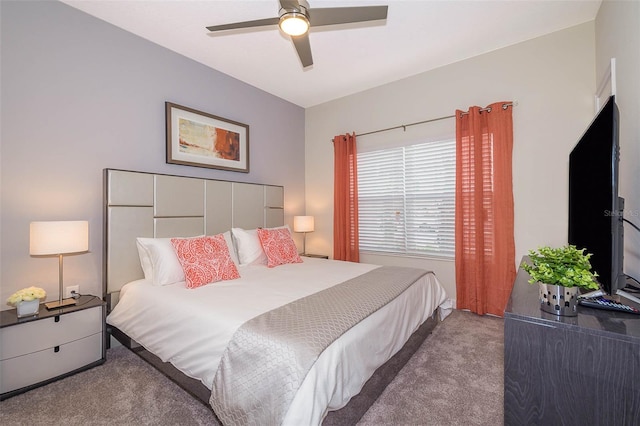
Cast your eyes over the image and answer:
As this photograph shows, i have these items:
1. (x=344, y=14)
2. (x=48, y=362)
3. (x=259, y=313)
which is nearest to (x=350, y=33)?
(x=344, y=14)

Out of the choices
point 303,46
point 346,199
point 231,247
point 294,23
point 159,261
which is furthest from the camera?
→ point 346,199

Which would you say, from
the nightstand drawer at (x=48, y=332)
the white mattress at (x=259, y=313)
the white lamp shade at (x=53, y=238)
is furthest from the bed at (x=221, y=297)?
the white lamp shade at (x=53, y=238)

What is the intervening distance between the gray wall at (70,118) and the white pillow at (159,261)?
1.32ft

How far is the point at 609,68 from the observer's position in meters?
2.11

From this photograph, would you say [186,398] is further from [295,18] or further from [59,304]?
[295,18]

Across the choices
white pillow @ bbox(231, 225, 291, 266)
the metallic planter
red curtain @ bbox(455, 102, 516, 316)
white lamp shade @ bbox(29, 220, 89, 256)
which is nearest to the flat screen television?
the metallic planter

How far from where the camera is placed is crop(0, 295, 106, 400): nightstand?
5.82 ft

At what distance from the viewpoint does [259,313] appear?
1596mm

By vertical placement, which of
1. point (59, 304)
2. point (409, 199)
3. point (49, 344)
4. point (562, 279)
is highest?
point (409, 199)

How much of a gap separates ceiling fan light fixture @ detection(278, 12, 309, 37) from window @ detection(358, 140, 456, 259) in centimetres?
221

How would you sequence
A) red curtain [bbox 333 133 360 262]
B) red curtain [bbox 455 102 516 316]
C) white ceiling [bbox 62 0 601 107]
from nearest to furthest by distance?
white ceiling [bbox 62 0 601 107] < red curtain [bbox 455 102 516 316] < red curtain [bbox 333 133 360 262]

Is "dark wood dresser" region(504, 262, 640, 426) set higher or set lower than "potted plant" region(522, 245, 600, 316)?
lower

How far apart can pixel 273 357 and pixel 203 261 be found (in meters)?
1.35

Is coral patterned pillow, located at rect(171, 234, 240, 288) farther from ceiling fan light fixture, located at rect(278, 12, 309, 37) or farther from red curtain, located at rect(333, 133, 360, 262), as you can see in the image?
red curtain, located at rect(333, 133, 360, 262)
